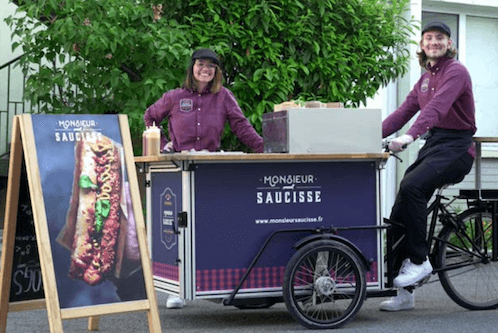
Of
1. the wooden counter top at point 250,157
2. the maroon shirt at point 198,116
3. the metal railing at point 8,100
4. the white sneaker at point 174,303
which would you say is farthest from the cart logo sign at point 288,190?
the metal railing at point 8,100

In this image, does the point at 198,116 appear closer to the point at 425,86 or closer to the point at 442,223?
the point at 425,86

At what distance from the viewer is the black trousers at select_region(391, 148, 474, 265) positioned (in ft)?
25.3

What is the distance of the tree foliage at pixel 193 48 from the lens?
997 centimetres

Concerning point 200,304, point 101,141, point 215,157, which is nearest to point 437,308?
point 200,304

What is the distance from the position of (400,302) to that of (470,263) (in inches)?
22.8

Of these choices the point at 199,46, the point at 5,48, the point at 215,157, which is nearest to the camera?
the point at 215,157

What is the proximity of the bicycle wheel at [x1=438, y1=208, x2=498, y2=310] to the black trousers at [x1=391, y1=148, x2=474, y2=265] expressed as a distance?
0.37 m

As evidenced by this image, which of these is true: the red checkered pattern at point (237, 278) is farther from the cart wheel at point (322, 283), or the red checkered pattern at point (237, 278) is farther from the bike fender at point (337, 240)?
the bike fender at point (337, 240)

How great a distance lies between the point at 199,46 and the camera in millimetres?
10211

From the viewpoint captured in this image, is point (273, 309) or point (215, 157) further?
point (273, 309)

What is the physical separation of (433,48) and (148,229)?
2373 millimetres

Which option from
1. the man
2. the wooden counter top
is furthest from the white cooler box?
the man

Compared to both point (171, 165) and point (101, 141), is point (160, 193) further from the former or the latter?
point (101, 141)

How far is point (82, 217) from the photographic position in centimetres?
647
